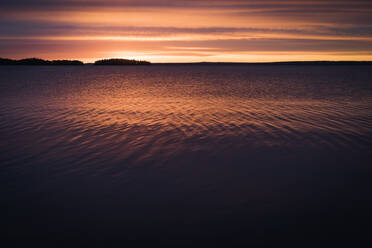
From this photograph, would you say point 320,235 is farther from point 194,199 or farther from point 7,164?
point 7,164

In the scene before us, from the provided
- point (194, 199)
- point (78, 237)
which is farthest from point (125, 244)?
point (194, 199)

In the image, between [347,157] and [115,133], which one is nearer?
[347,157]

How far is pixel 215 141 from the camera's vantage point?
1229 cm

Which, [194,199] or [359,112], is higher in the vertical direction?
[359,112]

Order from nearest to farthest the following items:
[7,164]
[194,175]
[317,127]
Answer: [194,175] < [7,164] < [317,127]

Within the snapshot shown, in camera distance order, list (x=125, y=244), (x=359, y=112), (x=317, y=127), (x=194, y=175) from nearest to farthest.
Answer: (x=125, y=244)
(x=194, y=175)
(x=317, y=127)
(x=359, y=112)

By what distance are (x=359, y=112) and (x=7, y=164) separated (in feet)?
73.3

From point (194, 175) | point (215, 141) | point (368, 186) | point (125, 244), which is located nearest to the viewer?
point (125, 244)

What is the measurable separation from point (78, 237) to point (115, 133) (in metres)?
8.23

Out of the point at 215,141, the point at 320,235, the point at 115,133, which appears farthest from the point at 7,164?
the point at 320,235

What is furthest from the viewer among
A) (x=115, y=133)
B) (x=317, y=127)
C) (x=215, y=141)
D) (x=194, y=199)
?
(x=317, y=127)

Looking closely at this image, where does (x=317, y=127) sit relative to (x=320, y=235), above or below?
above

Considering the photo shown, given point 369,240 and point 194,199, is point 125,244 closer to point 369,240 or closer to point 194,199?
point 194,199

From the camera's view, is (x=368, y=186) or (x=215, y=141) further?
(x=215, y=141)
